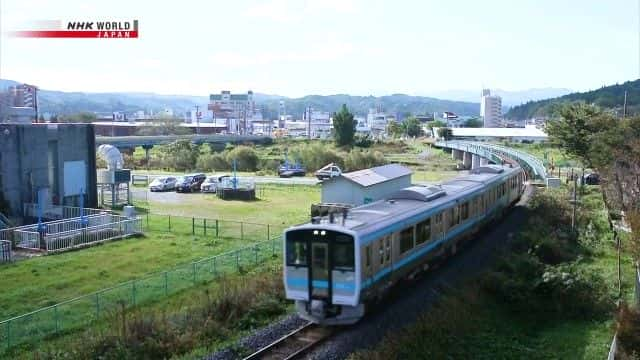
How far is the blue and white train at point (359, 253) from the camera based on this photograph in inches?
599

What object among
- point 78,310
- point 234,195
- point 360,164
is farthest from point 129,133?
point 78,310

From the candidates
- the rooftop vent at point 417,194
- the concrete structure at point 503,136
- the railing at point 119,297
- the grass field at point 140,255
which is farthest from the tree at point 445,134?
the rooftop vent at point 417,194

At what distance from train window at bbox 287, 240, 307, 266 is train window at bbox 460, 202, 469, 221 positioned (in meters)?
9.78

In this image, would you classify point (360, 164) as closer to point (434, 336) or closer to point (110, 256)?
point (110, 256)

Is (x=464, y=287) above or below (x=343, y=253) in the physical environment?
below

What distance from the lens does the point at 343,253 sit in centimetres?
1523

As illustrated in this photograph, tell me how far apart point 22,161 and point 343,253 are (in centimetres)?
2351

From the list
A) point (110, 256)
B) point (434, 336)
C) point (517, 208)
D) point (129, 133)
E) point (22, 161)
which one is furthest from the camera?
point (129, 133)

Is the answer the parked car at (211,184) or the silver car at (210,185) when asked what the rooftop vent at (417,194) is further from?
the silver car at (210,185)

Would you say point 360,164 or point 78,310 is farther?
point 360,164

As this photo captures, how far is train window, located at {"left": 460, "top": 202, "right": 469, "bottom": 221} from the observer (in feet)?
78.4

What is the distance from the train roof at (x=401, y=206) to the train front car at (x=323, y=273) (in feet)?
1.09

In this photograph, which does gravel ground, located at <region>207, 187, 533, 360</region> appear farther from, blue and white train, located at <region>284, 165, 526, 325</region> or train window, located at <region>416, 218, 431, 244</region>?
train window, located at <region>416, 218, 431, 244</region>

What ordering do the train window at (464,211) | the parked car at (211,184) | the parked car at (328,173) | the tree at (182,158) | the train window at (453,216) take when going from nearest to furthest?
the train window at (453,216) → the train window at (464,211) → the parked car at (211,184) → the parked car at (328,173) → the tree at (182,158)
